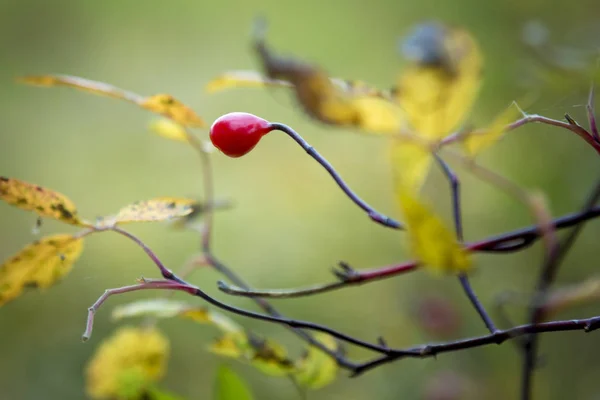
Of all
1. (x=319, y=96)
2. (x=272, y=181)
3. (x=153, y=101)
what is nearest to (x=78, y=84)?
(x=153, y=101)

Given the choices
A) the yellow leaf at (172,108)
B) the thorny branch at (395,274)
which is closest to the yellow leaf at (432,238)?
the thorny branch at (395,274)

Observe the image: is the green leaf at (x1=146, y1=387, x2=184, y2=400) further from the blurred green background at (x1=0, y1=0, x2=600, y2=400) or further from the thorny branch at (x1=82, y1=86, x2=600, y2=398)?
the blurred green background at (x1=0, y1=0, x2=600, y2=400)

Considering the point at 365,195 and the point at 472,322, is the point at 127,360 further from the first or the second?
the point at 365,195

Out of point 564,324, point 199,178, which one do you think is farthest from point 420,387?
point 199,178

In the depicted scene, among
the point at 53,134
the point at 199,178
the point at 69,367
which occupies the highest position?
the point at 53,134

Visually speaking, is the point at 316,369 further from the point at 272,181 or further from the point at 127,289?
the point at 272,181

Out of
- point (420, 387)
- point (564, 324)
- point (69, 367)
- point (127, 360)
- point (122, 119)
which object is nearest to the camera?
point (564, 324)
